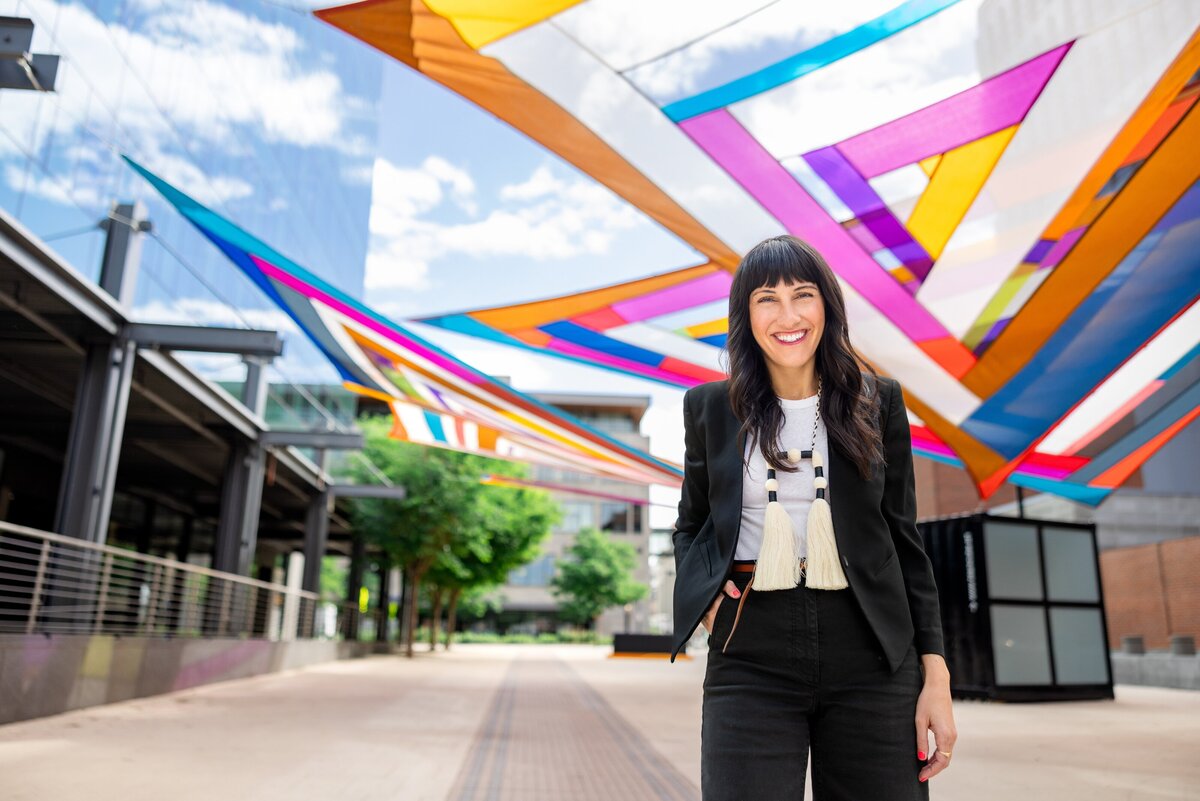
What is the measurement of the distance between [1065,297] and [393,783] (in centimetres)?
616

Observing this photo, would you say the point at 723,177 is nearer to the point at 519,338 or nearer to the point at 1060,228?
the point at 1060,228

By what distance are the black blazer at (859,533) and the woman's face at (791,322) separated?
146 mm

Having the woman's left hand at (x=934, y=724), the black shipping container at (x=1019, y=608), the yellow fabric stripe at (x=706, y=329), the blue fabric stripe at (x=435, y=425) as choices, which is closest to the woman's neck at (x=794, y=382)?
the woman's left hand at (x=934, y=724)

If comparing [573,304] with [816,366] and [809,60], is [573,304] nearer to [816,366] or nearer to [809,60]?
[809,60]

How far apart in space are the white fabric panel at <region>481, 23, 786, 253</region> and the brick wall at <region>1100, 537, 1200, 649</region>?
58.8 feet

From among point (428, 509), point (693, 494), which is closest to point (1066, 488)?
point (693, 494)

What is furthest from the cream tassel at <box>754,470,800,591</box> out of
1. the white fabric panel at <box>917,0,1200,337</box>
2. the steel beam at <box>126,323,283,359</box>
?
the steel beam at <box>126,323,283,359</box>

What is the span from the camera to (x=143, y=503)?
75.7 feet

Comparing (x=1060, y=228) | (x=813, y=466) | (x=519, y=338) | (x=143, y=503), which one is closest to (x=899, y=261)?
(x=1060, y=228)

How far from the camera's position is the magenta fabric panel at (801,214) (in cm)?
688

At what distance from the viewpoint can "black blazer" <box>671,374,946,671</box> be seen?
1.70 m

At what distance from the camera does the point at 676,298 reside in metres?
9.65

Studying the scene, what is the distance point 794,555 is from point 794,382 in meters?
0.41

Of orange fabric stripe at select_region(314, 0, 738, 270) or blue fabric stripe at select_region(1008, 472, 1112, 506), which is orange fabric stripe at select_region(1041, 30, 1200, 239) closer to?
orange fabric stripe at select_region(314, 0, 738, 270)
